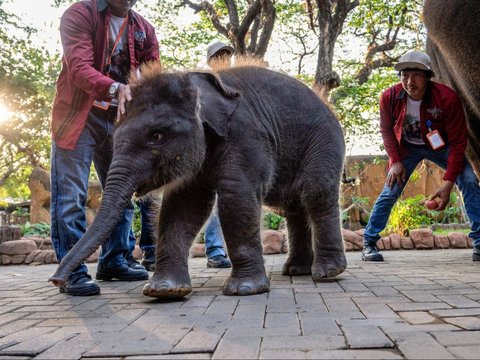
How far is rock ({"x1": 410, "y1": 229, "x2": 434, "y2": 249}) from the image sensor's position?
25.5 ft

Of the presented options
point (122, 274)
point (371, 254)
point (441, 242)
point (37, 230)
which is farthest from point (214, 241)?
point (37, 230)

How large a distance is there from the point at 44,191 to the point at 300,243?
13569mm

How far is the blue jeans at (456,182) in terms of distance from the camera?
522cm

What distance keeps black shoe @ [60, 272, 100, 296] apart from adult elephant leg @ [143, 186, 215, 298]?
0.51 m

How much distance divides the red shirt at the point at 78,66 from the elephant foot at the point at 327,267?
6.39ft

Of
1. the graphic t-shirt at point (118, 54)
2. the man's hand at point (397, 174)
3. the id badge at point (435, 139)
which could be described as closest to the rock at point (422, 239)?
the man's hand at point (397, 174)

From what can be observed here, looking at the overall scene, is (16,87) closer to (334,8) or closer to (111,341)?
(334,8)

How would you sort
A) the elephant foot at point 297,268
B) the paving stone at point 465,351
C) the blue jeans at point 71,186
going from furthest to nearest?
the elephant foot at point 297,268, the blue jeans at point 71,186, the paving stone at point 465,351

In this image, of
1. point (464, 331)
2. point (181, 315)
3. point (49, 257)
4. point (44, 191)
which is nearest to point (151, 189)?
point (181, 315)

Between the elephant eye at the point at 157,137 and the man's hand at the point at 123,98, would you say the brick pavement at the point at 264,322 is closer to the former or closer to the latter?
the elephant eye at the point at 157,137

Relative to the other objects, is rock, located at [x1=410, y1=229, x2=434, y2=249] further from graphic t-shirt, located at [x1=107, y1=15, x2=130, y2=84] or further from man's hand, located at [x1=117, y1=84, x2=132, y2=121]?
man's hand, located at [x1=117, y1=84, x2=132, y2=121]

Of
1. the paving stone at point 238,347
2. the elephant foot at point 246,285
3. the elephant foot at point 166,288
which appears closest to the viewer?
the paving stone at point 238,347

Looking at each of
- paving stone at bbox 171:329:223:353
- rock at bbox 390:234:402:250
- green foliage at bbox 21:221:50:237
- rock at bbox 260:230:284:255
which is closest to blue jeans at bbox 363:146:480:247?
rock at bbox 260:230:284:255

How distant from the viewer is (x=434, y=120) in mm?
4938
